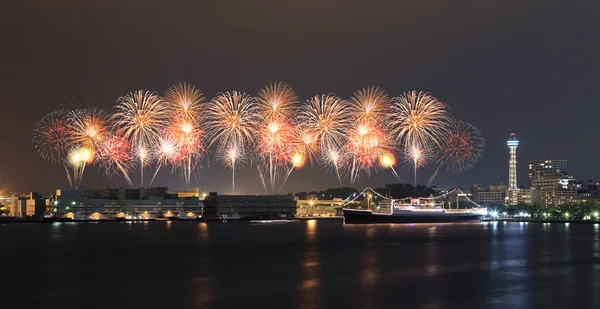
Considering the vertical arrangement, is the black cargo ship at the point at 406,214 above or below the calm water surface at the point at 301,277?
below

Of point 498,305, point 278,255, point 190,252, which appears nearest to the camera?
point 498,305

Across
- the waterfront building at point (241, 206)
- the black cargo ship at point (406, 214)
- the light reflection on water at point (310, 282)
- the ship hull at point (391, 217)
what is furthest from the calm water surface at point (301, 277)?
the waterfront building at point (241, 206)

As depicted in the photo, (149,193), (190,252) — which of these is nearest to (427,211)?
(149,193)

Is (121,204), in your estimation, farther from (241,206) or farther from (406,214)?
(406,214)

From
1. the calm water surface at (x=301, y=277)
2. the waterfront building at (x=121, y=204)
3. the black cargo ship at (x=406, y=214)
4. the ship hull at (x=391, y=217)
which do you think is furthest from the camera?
the waterfront building at (x=121, y=204)

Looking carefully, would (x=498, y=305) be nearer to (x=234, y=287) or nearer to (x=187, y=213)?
(x=234, y=287)

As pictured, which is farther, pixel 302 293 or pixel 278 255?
pixel 278 255

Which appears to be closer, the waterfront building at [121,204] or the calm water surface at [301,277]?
Answer: the calm water surface at [301,277]

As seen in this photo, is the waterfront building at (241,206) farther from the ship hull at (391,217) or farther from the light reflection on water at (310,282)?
the light reflection on water at (310,282)
